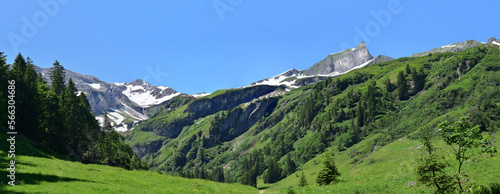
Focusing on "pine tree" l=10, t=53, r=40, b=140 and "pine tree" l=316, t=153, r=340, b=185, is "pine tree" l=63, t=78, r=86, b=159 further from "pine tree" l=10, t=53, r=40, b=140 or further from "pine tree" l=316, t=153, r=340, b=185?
"pine tree" l=316, t=153, r=340, b=185

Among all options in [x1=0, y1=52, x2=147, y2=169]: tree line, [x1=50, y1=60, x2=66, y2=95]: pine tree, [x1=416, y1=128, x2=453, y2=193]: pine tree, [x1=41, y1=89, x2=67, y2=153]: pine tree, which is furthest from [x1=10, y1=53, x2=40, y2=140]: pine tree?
[x1=416, y1=128, x2=453, y2=193]: pine tree

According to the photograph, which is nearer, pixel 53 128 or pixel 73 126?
pixel 53 128

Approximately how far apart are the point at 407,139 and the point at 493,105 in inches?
1638

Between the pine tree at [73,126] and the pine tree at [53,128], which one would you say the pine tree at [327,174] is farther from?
the pine tree at [73,126]

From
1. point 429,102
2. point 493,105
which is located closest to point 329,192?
point 493,105

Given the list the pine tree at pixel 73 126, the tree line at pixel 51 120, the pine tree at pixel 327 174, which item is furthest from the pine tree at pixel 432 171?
the pine tree at pixel 73 126

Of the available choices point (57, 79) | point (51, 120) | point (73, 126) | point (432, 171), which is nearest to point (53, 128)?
point (51, 120)

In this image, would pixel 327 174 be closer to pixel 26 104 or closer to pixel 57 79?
pixel 26 104

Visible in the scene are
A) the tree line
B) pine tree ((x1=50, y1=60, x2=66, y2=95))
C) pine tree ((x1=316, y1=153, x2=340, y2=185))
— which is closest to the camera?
pine tree ((x1=316, y1=153, x2=340, y2=185))

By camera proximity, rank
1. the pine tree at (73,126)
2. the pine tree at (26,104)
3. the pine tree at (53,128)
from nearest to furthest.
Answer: the pine tree at (26,104)
the pine tree at (53,128)
the pine tree at (73,126)

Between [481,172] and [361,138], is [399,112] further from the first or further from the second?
[481,172]

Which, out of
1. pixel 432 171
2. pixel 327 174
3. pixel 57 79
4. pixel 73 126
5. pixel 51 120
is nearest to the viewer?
pixel 432 171

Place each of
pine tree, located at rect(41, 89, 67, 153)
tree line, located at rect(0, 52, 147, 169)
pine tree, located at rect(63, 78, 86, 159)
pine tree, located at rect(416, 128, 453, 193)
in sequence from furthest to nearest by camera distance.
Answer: pine tree, located at rect(63, 78, 86, 159)
pine tree, located at rect(41, 89, 67, 153)
tree line, located at rect(0, 52, 147, 169)
pine tree, located at rect(416, 128, 453, 193)

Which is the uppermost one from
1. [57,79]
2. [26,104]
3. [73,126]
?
[57,79]
